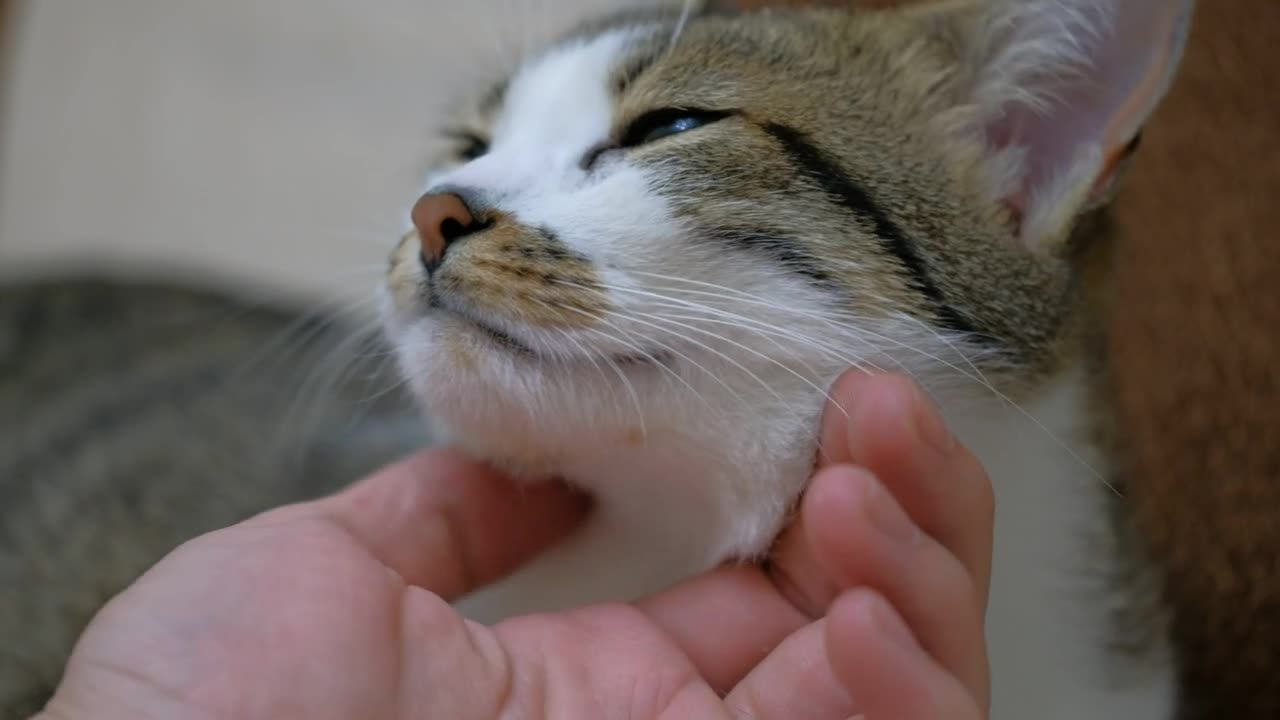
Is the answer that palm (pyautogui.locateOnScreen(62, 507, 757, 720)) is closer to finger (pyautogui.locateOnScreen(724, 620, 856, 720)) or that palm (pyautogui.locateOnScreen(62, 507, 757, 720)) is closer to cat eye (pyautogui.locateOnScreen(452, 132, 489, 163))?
finger (pyautogui.locateOnScreen(724, 620, 856, 720))

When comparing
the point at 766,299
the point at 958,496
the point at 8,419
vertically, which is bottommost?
the point at 8,419

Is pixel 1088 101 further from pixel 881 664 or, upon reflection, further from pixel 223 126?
pixel 223 126

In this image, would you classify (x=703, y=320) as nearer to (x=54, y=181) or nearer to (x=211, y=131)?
(x=211, y=131)

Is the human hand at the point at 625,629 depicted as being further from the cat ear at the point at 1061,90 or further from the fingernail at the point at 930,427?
the cat ear at the point at 1061,90

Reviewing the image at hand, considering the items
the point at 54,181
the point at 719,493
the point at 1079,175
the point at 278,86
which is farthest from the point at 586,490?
the point at 54,181

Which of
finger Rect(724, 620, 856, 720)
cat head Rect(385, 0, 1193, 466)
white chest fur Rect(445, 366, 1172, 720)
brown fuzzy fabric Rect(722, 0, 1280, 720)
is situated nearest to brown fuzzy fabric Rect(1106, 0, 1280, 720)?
brown fuzzy fabric Rect(722, 0, 1280, 720)

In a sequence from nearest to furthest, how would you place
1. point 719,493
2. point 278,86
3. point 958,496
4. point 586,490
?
point 958,496 → point 719,493 → point 586,490 → point 278,86

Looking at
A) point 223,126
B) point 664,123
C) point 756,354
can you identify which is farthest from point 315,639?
point 223,126
